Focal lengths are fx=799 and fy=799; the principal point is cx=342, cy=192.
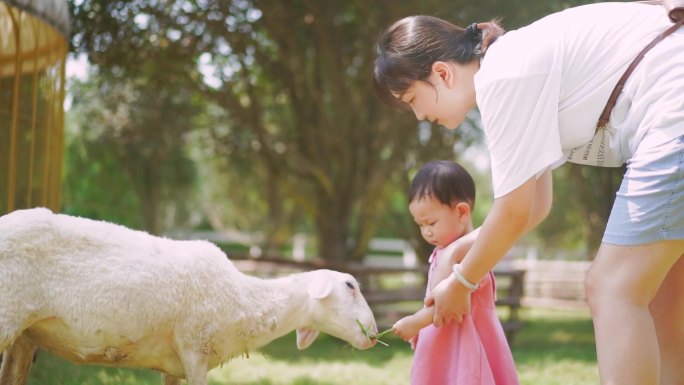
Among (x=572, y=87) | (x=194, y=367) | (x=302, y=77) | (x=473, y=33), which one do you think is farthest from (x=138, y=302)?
(x=302, y=77)

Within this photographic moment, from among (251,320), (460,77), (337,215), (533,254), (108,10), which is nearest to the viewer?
(460,77)

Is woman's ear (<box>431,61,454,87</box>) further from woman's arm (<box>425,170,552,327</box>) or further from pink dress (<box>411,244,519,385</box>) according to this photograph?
pink dress (<box>411,244,519,385</box>)

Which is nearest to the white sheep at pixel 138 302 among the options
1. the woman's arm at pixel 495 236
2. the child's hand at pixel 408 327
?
the child's hand at pixel 408 327

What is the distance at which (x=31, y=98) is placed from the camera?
6383mm

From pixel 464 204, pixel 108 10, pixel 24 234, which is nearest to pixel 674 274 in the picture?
pixel 464 204

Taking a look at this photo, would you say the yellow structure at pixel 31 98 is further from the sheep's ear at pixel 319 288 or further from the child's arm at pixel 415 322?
the child's arm at pixel 415 322

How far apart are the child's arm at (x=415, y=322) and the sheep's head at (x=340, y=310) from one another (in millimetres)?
455

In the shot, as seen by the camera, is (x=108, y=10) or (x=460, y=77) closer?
(x=460, y=77)

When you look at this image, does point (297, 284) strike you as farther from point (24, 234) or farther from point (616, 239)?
point (616, 239)

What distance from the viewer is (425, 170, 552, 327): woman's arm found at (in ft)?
8.49

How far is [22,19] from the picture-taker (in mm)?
6062

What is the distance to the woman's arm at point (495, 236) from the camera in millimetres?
2588

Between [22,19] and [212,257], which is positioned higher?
[22,19]

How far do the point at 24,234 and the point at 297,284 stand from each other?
49.6 inches
